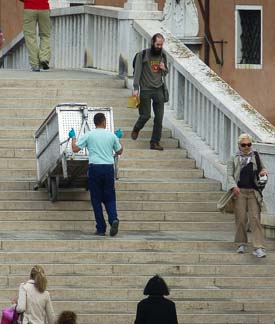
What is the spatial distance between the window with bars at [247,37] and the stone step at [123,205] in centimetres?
1542

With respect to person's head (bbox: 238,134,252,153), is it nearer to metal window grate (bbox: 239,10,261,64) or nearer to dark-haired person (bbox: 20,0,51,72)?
dark-haired person (bbox: 20,0,51,72)

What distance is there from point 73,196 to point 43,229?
3.50 feet

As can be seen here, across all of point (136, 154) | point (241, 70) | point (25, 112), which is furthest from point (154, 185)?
point (241, 70)

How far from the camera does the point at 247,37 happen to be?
4000 centimetres

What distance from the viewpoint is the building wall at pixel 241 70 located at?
39.5 meters

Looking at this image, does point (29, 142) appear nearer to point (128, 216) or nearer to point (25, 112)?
point (25, 112)

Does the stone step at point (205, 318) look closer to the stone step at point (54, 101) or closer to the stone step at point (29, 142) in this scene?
the stone step at point (29, 142)

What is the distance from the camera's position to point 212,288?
22172mm

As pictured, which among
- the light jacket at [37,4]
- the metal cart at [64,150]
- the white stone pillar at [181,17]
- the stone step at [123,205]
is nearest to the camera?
the metal cart at [64,150]

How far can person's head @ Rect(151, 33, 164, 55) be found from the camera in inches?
1011

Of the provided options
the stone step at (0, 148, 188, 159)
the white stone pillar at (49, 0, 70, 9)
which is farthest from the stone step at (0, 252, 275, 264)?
the white stone pillar at (49, 0, 70, 9)

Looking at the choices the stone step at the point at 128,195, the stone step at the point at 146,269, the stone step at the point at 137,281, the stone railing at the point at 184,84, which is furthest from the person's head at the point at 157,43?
the stone step at the point at 137,281

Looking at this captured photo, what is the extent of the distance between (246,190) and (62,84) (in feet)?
18.7

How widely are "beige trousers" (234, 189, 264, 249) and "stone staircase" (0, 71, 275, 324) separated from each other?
0.19m
